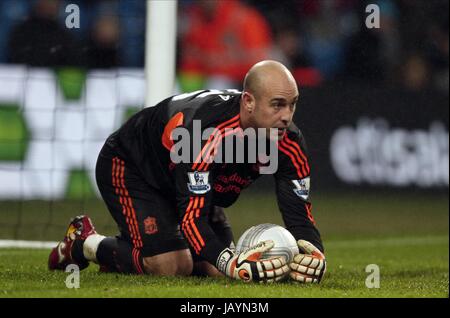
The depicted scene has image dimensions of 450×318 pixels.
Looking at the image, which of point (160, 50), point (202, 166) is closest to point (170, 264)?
point (202, 166)

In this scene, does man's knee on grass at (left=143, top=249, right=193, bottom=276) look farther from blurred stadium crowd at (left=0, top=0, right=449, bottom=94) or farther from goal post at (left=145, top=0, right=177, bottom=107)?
blurred stadium crowd at (left=0, top=0, right=449, bottom=94)

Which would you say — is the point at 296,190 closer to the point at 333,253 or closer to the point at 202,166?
the point at 202,166

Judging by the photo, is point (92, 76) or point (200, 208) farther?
point (92, 76)

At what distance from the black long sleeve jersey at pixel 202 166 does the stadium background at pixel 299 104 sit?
2.37m

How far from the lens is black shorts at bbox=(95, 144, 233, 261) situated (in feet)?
19.1

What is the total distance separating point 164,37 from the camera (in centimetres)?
714

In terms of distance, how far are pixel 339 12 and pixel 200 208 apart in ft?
27.2

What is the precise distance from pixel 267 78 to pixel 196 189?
2.23ft

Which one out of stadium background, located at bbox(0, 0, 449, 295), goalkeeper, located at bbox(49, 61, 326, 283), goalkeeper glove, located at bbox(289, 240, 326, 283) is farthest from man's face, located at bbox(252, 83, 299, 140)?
stadium background, located at bbox(0, 0, 449, 295)

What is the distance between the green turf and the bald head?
101 centimetres

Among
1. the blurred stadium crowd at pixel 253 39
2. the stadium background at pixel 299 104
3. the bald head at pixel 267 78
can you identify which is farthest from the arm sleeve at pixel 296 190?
the blurred stadium crowd at pixel 253 39

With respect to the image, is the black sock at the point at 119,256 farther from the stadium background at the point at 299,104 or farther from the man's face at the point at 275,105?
the stadium background at the point at 299,104

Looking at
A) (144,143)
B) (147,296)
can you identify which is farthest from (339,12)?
(147,296)
